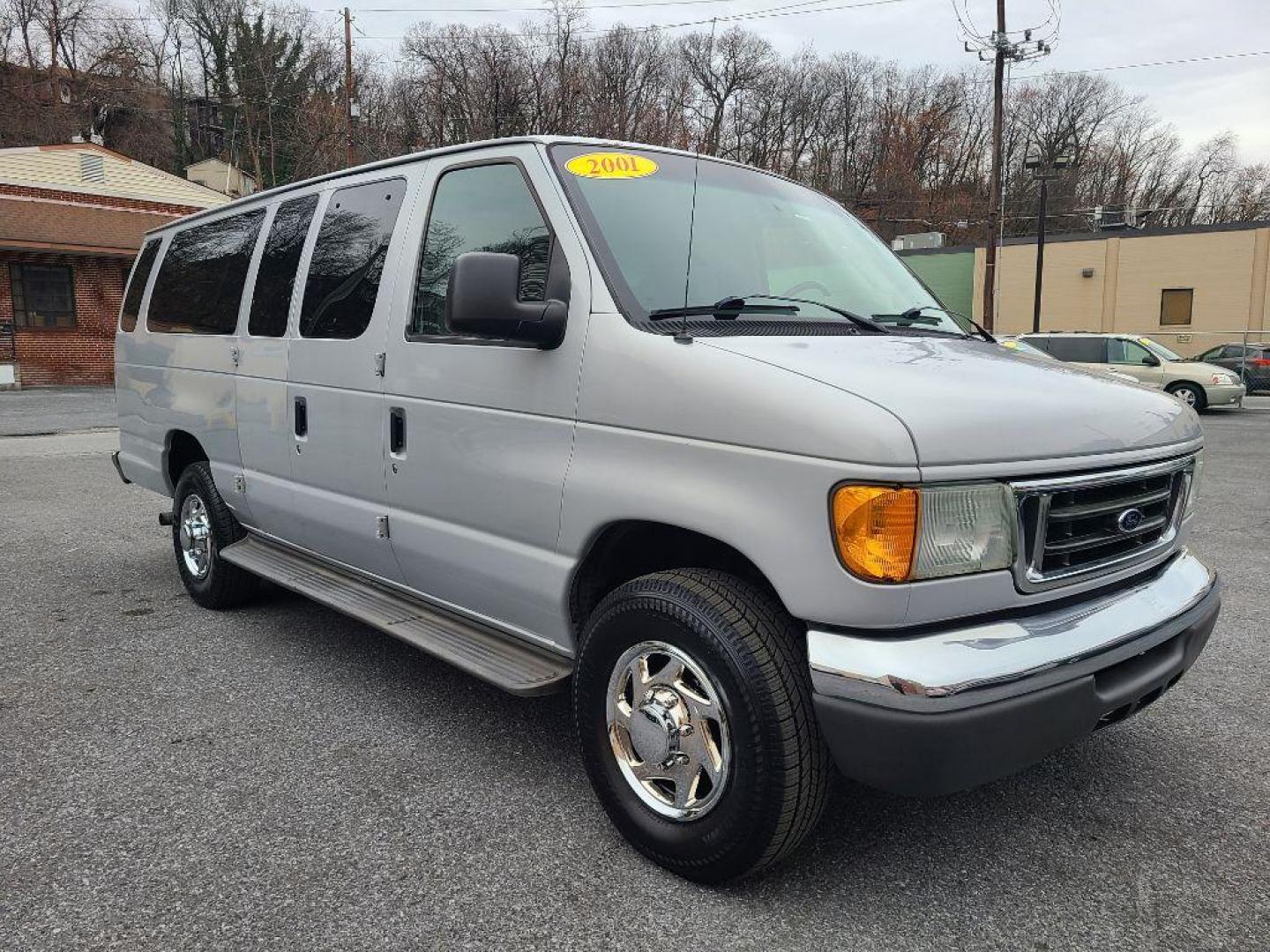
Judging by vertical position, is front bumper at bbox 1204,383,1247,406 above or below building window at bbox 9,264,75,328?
below

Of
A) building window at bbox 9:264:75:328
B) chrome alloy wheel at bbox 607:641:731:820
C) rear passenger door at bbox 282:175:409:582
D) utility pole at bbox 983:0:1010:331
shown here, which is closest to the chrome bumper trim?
chrome alloy wheel at bbox 607:641:731:820

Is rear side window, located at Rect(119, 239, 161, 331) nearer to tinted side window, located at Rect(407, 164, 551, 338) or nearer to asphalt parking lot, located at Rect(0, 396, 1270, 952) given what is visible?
asphalt parking lot, located at Rect(0, 396, 1270, 952)

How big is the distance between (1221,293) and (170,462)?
3671 centimetres

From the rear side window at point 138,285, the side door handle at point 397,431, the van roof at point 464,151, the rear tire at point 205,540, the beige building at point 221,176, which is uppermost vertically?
the beige building at point 221,176

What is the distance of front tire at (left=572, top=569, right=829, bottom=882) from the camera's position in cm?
226

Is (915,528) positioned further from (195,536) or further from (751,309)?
(195,536)

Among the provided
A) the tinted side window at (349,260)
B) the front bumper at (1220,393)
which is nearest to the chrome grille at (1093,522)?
the tinted side window at (349,260)

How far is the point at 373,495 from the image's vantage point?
3588 millimetres

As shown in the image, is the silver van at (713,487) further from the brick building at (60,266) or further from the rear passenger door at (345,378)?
the brick building at (60,266)

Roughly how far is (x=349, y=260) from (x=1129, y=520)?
2.98 meters

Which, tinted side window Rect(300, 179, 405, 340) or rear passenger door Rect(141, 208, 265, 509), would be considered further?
rear passenger door Rect(141, 208, 265, 509)

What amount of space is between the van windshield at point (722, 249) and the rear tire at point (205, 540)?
2.88 metres

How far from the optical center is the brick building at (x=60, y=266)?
23.8 metres

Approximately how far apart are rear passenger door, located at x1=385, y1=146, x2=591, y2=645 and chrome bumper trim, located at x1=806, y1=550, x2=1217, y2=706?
3.20ft
